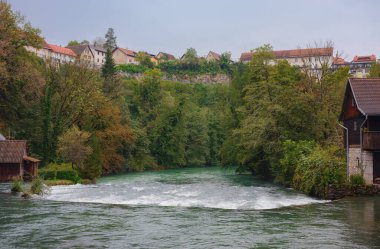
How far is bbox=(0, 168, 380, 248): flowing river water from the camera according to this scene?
1848 cm

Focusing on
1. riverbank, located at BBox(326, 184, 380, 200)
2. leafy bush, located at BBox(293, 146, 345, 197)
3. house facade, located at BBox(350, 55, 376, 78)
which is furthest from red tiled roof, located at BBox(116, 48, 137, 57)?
riverbank, located at BBox(326, 184, 380, 200)

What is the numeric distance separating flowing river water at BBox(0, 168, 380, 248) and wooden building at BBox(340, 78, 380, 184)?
3.11 meters

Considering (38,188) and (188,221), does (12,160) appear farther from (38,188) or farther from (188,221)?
(188,221)

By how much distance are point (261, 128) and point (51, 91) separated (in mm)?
26236

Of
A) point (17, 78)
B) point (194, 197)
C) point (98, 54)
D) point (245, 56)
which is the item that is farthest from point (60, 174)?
point (245, 56)

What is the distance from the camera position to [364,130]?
31.8 m

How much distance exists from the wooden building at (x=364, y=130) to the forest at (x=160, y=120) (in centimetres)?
129

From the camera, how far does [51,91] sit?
56094 millimetres

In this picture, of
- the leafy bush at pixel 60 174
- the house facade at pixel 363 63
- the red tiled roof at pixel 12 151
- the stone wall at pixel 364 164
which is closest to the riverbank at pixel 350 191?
the stone wall at pixel 364 164

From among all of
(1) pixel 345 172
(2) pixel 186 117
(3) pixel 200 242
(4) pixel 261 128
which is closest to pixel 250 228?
(3) pixel 200 242

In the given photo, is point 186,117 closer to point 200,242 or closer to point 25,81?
point 25,81

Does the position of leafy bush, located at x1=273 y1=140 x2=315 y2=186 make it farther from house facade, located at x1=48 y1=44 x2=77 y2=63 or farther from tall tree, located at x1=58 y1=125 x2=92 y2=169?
house facade, located at x1=48 y1=44 x2=77 y2=63

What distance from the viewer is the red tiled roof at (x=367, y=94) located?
3147 cm

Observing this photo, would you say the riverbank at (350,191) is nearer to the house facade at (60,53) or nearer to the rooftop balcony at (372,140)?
the rooftop balcony at (372,140)
